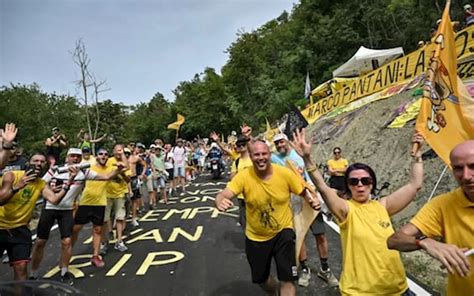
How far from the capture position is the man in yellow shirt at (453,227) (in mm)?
1928

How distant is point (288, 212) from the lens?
430cm

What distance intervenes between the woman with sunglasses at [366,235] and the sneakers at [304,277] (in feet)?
7.27

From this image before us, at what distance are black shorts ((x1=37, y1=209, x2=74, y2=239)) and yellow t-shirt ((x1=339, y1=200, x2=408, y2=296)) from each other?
14.0 feet

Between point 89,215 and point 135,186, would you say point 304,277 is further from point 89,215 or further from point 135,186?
point 135,186

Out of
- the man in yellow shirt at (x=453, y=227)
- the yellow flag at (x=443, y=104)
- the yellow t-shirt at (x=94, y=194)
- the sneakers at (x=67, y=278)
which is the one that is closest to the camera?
the man in yellow shirt at (x=453, y=227)

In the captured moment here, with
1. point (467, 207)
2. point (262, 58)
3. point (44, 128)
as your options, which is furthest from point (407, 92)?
point (44, 128)

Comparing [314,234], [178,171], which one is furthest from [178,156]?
[314,234]

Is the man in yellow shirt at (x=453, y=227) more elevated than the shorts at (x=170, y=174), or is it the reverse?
the shorts at (x=170, y=174)

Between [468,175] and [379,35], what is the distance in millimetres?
33774

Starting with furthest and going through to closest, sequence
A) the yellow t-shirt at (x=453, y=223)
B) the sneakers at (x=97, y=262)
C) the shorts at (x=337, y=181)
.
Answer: the shorts at (x=337, y=181)
the sneakers at (x=97, y=262)
the yellow t-shirt at (x=453, y=223)

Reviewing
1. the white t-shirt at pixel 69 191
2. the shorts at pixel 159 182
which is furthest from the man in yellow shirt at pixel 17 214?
the shorts at pixel 159 182

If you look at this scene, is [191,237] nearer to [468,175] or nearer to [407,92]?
[468,175]

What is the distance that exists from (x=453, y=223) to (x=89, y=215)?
18.3 ft

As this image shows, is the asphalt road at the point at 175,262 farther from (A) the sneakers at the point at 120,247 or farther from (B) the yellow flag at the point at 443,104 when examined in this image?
(B) the yellow flag at the point at 443,104
